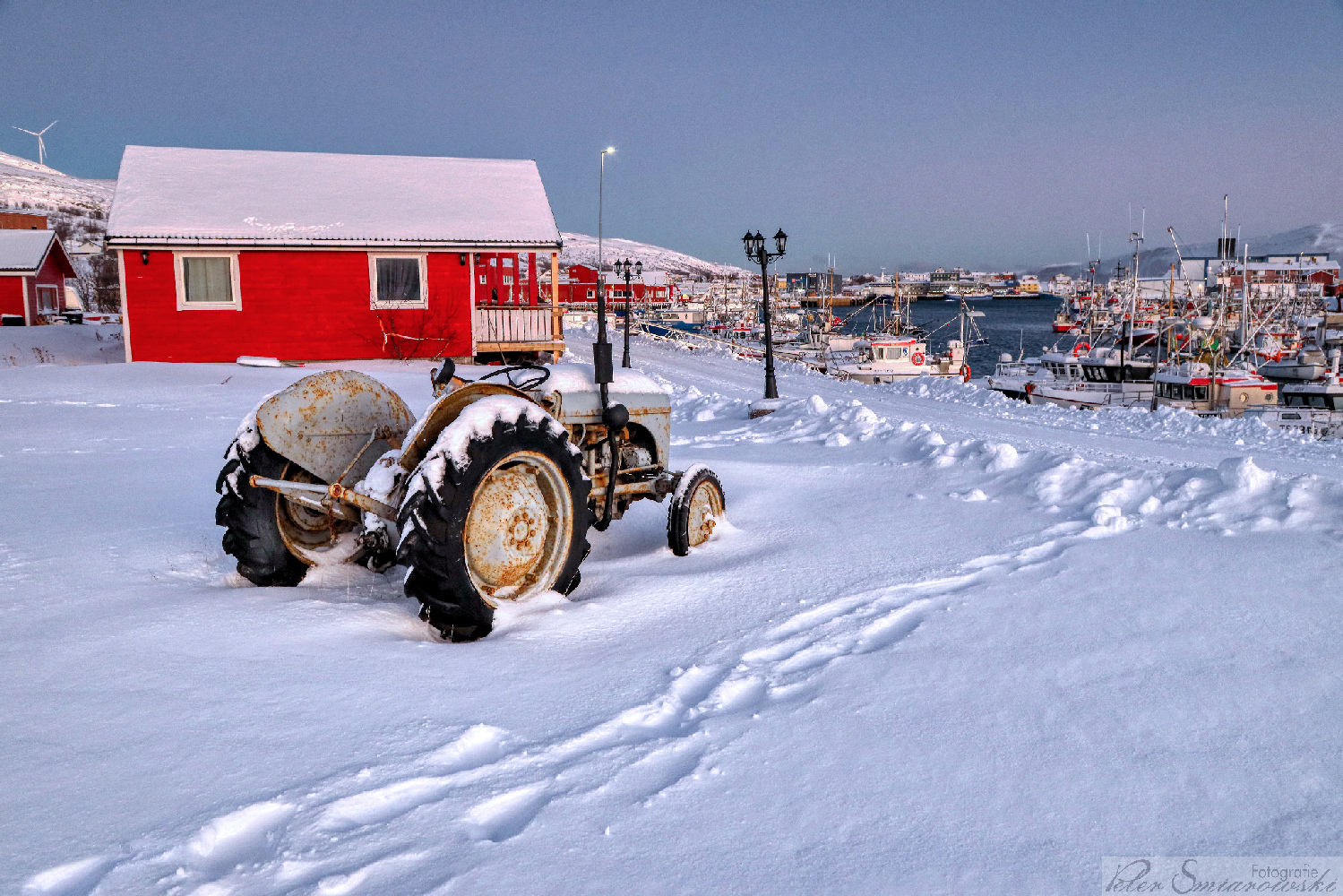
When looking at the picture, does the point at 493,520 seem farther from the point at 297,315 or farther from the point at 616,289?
the point at 616,289

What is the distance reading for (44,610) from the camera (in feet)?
14.2

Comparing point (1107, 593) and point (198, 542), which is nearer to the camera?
point (1107, 593)

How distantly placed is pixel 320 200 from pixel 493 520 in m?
19.8

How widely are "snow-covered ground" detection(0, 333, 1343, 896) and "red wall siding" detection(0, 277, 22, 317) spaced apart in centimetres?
3887

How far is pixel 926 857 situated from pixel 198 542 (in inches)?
199

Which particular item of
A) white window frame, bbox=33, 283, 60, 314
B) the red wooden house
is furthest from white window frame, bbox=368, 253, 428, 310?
white window frame, bbox=33, 283, 60, 314

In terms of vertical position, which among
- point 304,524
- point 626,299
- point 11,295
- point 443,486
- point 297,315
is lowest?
point 304,524

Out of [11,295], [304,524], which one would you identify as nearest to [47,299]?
[11,295]

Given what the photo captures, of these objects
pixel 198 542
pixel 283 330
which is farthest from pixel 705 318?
pixel 198 542

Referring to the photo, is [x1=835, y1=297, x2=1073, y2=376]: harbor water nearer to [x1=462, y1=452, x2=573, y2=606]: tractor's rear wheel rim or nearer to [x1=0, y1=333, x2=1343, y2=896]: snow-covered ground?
A: [x1=0, y1=333, x2=1343, y2=896]: snow-covered ground

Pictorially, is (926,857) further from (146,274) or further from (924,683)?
(146,274)

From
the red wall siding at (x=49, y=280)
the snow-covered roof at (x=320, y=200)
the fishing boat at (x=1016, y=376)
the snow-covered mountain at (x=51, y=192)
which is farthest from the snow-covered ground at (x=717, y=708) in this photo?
the snow-covered mountain at (x=51, y=192)

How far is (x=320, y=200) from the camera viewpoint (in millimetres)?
21500

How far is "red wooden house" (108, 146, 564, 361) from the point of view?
63.1 ft
